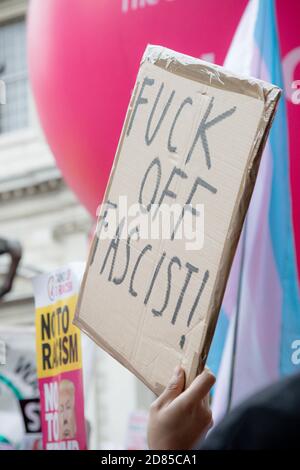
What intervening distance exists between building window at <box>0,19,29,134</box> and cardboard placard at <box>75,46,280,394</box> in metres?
11.2

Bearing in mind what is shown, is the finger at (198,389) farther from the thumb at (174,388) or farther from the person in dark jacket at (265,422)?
the person in dark jacket at (265,422)

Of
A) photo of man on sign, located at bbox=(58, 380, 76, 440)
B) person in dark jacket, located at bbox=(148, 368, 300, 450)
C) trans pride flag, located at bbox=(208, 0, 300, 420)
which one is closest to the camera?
person in dark jacket, located at bbox=(148, 368, 300, 450)

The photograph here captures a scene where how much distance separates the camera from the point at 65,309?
9.71 feet

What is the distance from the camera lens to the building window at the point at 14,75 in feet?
42.2

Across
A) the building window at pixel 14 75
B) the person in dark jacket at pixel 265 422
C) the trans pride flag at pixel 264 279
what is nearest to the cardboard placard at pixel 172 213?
Answer: the person in dark jacket at pixel 265 422

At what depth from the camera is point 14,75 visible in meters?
12.9

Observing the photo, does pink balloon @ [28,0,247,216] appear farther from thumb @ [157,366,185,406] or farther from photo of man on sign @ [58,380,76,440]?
thumb @ [157,366,185,406]

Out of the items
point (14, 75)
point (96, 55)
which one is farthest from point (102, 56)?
point (14, 75)

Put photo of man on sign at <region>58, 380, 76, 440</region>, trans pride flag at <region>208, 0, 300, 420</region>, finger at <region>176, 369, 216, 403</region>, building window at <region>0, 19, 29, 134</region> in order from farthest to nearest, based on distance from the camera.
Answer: building window at <region>0, 19, 29, 134</region> < photo of man on sign at <region>58, 380, 76, 440</region> < trans pride flag at <region>208, 0, 300, 420</region> < finger at <region>176, 369, 216, 403</region>

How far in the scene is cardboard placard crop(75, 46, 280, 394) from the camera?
1526 mm

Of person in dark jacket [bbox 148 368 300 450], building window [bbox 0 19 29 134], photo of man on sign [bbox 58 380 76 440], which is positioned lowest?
photo of man on sign [bbox 58 380 76 440]

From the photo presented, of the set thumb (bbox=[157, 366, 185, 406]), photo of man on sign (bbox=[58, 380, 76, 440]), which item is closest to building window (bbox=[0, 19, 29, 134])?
photo of man on sign (bbox=[58, 380, 76, 440])

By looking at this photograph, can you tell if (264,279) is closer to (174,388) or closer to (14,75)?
(174,388)

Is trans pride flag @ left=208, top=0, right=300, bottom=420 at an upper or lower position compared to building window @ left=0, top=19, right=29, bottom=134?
lower
